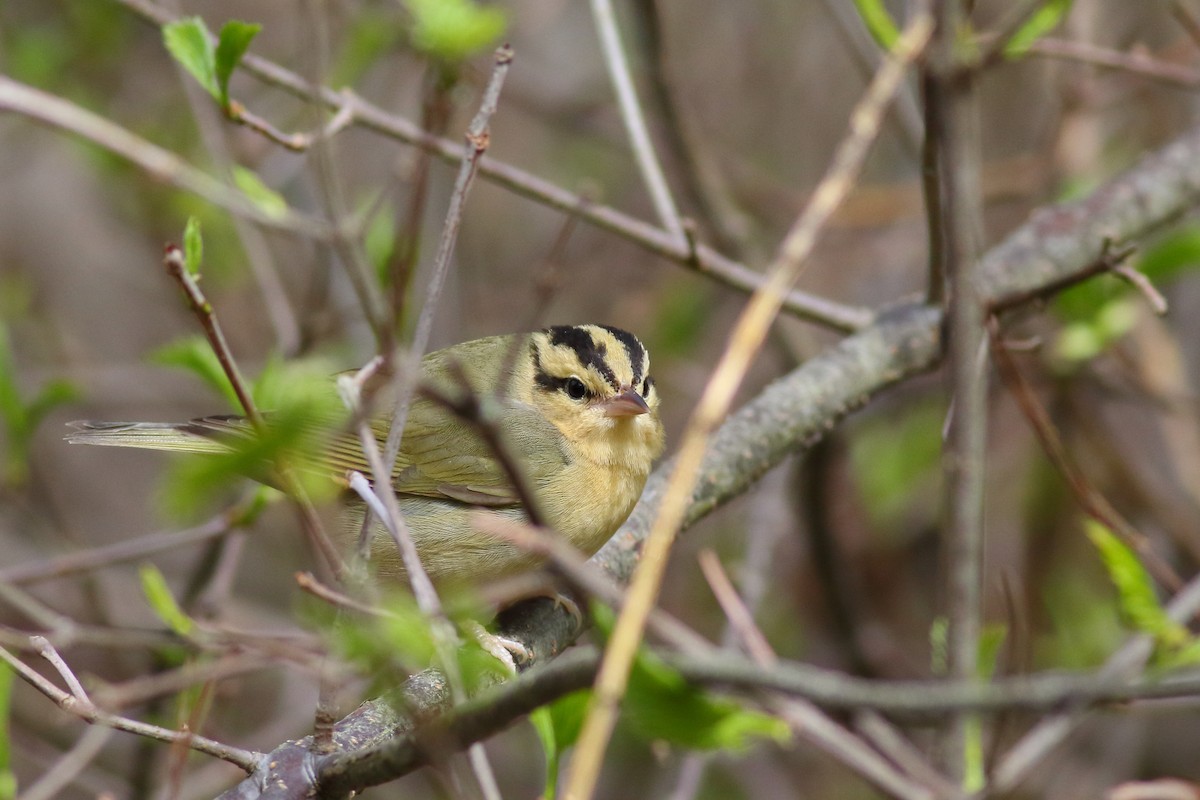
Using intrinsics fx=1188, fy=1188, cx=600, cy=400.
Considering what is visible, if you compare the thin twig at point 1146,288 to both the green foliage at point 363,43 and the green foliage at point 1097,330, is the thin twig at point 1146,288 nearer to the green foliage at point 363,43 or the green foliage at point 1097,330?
the green foliage at point 1097,330

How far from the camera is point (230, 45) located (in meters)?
2.83

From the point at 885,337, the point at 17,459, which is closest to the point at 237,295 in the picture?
the point at 17,459

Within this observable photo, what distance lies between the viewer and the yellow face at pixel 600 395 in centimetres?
407

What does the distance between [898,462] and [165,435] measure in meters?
3.37

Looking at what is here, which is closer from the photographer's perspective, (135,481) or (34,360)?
(34,360)

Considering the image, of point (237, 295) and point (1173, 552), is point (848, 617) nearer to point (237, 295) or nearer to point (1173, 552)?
point (1173, 552)

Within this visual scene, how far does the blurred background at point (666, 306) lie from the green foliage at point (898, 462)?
21 mm

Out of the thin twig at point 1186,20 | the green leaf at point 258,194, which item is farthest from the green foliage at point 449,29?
the thin twig at point 1186,20

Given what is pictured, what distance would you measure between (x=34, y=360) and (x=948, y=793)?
694 cm

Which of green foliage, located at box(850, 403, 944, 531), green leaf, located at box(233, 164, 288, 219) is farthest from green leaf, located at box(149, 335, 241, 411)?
green foliage, located at box(850, 403, 944, 531)

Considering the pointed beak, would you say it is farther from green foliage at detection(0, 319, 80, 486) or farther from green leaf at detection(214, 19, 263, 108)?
green foliage at detection(0, 319, 80, 486)

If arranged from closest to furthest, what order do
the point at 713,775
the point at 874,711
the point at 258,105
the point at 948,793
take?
the point at 874,711 → the point at 948,793 → the point at 713,775 → the point at 258,105

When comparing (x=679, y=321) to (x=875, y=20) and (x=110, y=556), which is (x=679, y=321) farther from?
(x=110, y=556)

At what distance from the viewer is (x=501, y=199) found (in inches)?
335
